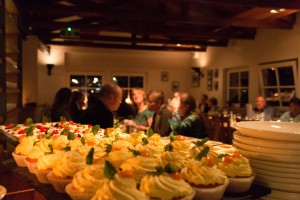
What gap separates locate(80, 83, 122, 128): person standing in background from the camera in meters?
3.07

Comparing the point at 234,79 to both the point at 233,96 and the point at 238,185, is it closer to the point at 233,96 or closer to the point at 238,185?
the point at 233,96

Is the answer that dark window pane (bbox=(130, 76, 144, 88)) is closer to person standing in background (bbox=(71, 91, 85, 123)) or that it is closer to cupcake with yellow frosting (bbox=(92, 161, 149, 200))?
person standing in background (bbox=(71, 91, 85, 123))

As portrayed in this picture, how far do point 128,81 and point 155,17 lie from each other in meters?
4.83

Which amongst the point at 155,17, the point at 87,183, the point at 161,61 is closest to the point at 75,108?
the point at 155,17

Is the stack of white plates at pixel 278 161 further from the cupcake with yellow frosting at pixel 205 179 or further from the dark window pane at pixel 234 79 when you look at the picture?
the dark window pane at pixel 234 79

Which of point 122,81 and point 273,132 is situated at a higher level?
point 122,81

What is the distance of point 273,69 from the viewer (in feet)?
23.3

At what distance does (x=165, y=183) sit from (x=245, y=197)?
1.28 ft

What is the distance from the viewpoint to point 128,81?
10430 millimetres

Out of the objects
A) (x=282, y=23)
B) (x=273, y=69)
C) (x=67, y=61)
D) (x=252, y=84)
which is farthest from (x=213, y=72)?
(x=67, y=61)

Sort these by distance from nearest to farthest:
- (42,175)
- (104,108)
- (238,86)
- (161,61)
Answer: (42,175)
(104,108)
(238,86)
(161,61)

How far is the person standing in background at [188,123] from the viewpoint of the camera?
330cm

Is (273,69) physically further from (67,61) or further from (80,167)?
(80,167)

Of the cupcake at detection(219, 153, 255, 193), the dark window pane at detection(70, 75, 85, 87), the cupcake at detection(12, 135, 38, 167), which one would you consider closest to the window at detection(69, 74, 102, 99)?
the dark window pane at detection(70, 75, 85, 87)
